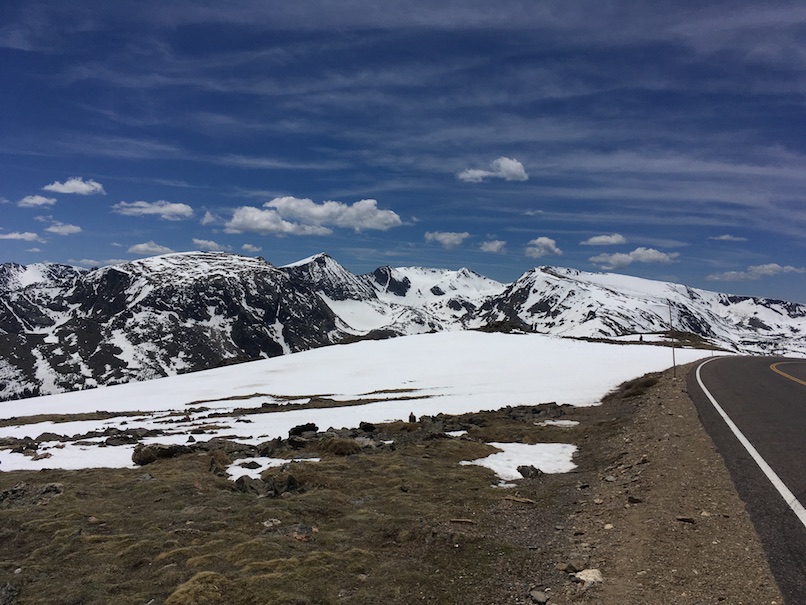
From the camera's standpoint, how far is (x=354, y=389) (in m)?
53.8

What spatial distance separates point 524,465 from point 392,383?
40.1 metres

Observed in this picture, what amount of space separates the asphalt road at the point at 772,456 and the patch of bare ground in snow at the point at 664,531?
23cm

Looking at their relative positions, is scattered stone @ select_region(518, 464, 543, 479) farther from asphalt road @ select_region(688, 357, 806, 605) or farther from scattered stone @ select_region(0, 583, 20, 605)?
scattered stone @ select_region(0, 583, 20, 605)

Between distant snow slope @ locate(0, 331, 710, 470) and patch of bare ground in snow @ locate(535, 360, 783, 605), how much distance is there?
17.5m

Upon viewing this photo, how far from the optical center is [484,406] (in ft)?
111

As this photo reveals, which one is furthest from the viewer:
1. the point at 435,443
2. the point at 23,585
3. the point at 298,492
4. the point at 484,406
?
the point at 484,406

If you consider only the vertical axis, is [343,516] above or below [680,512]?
below

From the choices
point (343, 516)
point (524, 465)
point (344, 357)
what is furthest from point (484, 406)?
point (344, 357)

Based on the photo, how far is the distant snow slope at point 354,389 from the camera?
2959 centimetres

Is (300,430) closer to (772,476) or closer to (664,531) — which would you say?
(664,531)

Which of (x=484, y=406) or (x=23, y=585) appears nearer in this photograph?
(x=23, y=585)

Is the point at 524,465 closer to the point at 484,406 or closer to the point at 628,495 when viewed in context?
the point at 628,495

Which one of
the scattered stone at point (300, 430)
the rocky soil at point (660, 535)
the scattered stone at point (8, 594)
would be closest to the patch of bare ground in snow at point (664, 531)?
the rocky soil at point (660, 535)

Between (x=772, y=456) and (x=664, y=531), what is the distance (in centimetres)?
615
